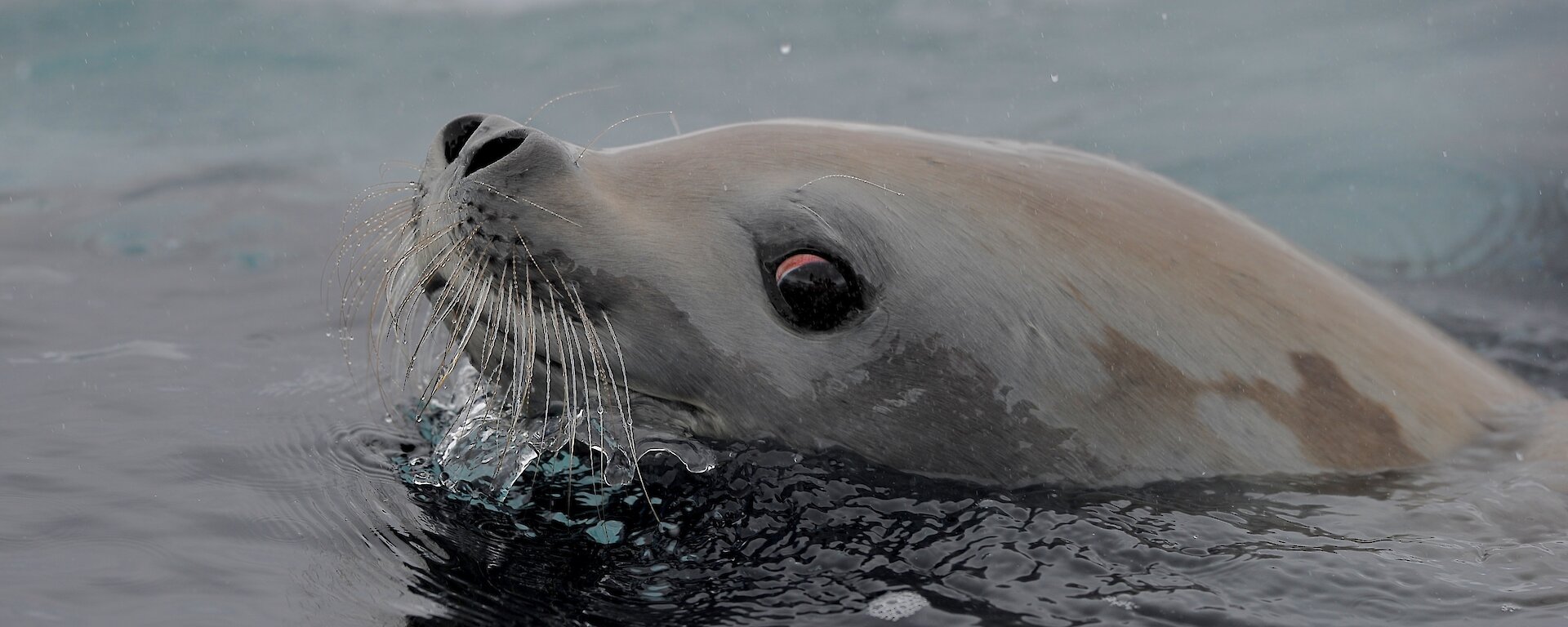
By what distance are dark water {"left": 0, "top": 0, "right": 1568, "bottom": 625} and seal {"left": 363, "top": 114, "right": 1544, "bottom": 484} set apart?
95 millimetres

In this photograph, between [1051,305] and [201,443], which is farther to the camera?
[201,443]

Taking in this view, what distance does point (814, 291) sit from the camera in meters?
2.88

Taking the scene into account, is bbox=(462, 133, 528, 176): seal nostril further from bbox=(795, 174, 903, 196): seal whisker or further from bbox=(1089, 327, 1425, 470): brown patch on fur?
bbox=(1089, 327, 1425, 470): brown patch on fur

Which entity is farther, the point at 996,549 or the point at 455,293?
the point at 455,293

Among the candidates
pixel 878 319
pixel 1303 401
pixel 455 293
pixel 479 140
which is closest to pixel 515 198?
pixel 479 140

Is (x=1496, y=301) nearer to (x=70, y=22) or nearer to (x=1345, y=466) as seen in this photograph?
(x=1345, y=466)

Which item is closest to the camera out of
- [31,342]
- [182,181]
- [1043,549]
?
[1043,549]

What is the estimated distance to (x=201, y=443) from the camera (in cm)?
→ 387

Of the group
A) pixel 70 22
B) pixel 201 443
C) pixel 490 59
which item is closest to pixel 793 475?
pixel 201 443

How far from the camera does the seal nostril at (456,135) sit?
3.04 meters

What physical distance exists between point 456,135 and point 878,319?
39.7 inches

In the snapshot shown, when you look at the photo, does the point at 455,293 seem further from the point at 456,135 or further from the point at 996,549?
the point at 996,549

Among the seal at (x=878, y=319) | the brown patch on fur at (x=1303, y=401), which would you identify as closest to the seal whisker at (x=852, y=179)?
the seal at (x=878, y=319)

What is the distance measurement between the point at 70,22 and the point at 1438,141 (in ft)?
27.8
